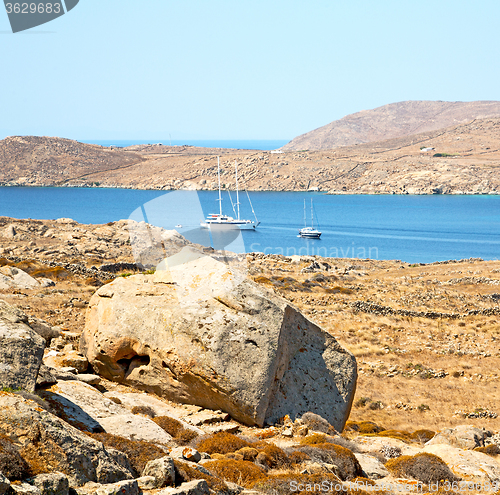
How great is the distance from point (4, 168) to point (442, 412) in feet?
652

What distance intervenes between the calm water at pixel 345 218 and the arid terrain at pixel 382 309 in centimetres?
919

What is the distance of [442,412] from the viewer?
48.7 ft

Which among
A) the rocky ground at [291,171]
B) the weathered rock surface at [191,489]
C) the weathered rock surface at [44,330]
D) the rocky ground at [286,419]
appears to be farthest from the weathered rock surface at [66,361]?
the rocky ground at [291,171]

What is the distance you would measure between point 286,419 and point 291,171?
6613 inches

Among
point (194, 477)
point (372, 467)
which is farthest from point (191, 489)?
point (372, 467)

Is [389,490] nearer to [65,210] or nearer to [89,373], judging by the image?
[89,373]

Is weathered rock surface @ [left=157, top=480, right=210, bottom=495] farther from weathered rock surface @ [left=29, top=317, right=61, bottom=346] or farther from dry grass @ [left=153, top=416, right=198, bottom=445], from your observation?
weathered rock surface @ [left=29, top=317, right=61, bottom=346]

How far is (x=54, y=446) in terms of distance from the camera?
507cm

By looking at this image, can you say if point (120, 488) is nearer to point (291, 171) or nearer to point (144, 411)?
point (144, 411)

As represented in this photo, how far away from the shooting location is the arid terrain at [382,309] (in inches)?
615

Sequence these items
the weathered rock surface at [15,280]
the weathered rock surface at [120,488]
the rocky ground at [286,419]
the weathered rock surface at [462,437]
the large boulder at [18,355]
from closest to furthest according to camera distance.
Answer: the weathered rock surface at [120,488]
the rocky ground at [286,419]
the large boulder at [18,355]
the weathered rock surface at [462,437]
the weathered rock surface at [15,280]

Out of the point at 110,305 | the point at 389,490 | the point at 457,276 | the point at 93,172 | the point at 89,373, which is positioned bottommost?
the point at 457,276

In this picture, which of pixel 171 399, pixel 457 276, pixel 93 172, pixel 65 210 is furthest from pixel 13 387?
pixel 93 172
